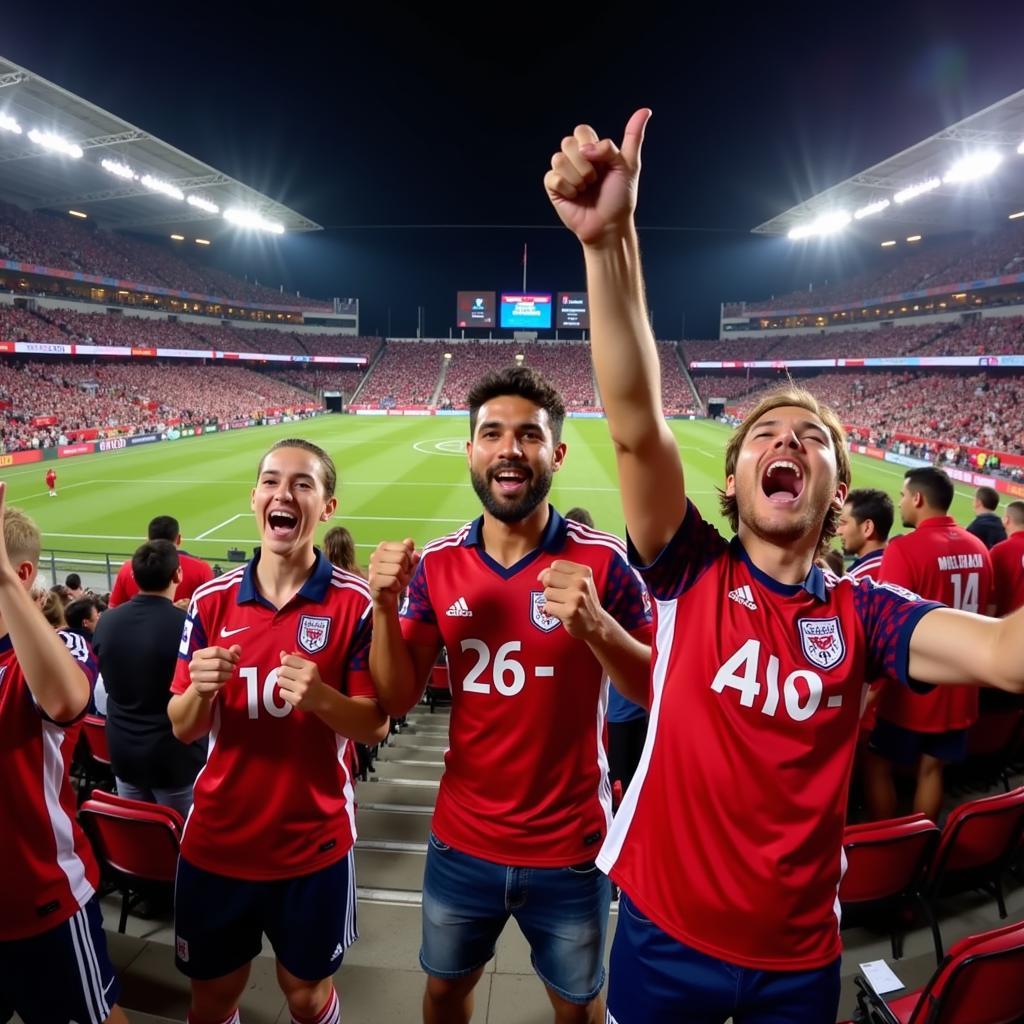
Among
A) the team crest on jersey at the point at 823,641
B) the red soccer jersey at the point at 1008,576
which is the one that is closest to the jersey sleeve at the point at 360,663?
the team crest on jersey at the point at 823,641

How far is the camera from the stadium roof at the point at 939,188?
3372cm

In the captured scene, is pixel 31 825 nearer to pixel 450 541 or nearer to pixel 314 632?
pixel 314 632

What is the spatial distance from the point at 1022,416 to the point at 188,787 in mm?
42029

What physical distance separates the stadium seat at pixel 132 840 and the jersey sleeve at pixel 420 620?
5.85 ft

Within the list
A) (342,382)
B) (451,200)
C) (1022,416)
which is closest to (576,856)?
(1022,416)

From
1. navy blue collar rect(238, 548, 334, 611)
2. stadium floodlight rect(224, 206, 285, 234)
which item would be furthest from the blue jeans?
→ stadium floodlight rect(224, 206, 285, 234)

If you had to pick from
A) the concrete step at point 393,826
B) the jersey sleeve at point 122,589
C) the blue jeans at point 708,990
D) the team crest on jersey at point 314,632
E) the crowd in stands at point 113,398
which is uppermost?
the crowd in stands at point 113,398

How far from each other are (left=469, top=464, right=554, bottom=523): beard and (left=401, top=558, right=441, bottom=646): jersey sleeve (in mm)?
406

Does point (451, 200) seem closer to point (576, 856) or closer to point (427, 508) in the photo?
point (427, 508)

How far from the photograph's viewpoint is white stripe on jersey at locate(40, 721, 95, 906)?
2.49 metres

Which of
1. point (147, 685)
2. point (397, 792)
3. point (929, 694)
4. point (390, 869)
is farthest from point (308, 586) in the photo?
point (929, 694)

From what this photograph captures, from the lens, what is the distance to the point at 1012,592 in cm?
555

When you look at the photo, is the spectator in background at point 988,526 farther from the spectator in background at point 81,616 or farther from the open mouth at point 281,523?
the spectator in background at point 81,616

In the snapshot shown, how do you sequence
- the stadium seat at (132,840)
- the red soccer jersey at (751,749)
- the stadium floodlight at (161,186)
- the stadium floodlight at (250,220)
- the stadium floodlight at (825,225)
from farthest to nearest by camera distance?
the stadium floodlight at (250,220)
the stadium floodlight at (825,225)
the stadium floodlight at (161,186)
the stadium seat at (132,840)
the red soccer jersey at (751,749)
